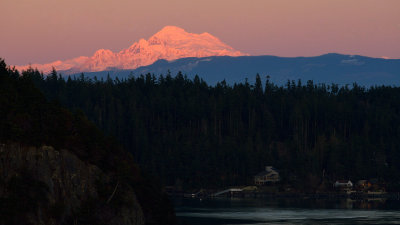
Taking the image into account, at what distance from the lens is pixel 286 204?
559 ft

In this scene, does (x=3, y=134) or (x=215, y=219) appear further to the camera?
(x=215, y=219)

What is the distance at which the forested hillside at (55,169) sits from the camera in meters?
77.8

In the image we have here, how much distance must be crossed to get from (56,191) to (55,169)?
2.36m

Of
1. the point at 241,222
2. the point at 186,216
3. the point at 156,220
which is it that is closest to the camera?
the point at 156,220

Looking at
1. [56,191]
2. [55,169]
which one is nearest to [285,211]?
[55,169]

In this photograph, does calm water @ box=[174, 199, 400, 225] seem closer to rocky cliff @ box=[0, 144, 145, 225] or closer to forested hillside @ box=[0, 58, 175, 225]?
forested hillside @ box=[0, 58, 175, 225]

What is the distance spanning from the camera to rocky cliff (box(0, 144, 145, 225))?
252 ft

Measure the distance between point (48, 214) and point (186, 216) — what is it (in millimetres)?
59815

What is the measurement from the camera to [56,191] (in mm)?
81062

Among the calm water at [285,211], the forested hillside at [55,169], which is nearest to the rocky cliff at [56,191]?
the forested hillside at [55,169]

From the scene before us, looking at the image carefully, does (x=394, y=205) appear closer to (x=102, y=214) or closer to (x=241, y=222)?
(x=241, y=222)

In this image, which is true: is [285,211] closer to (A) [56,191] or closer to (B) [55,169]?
(B) [55,169]

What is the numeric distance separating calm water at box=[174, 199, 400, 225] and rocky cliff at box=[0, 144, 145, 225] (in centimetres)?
2499

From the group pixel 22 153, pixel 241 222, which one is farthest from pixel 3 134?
pixel 241 222
